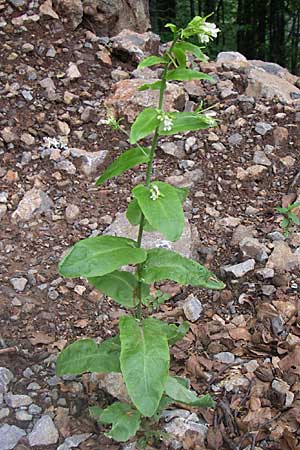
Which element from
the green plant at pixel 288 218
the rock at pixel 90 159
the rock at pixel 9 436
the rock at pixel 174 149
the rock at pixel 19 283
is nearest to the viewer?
the rock at pixel 9 436

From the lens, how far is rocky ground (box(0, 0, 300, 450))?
2.68 meters

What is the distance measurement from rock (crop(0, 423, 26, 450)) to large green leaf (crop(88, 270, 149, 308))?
73cm

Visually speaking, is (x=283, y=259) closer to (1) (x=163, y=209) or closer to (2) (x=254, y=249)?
(2) (x=254, y=249)

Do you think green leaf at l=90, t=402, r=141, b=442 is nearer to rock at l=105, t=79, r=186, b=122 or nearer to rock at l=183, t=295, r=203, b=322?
rock at l=183, t=295, r=203, b=322

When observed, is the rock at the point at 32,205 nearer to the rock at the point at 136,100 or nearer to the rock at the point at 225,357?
the rock at the point at 136,100

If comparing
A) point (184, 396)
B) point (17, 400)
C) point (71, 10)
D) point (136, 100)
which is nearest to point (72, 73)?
point (136, 100)

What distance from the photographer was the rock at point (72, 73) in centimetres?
490

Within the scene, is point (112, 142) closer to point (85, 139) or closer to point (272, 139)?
point (85, 139)

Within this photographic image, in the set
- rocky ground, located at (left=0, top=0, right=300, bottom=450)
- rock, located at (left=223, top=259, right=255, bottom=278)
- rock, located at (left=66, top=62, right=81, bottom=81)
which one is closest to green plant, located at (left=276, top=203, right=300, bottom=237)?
rocky ground, located at (left=0, top=0, right=300, bottom=450)

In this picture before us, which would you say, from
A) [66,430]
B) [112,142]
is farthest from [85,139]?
[66,430]

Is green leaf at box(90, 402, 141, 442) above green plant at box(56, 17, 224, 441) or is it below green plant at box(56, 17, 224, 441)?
below

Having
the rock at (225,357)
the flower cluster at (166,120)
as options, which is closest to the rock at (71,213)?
the rock at (225,357)

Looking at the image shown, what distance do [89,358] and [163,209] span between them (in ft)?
2.40

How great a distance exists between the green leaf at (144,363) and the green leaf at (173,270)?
0.66 feet
